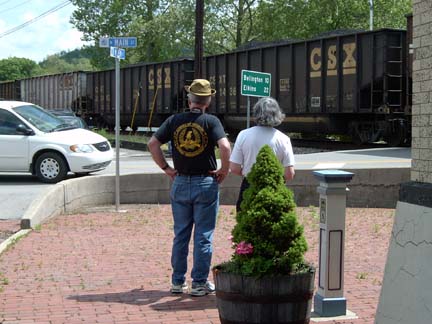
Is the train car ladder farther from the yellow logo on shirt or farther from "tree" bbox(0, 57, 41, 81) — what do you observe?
"tree" bbox(0, 57, 41, 81)

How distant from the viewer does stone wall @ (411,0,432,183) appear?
14.9ft

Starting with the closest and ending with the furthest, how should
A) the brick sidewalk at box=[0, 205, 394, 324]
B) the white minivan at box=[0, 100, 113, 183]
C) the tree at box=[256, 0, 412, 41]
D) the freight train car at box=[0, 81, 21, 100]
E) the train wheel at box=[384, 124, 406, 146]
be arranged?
the brick sidewalk at box=[0, 205, 394, 324] < the white minivan at box=[0, 100, 113, 183] < the train wheel at box=[384, 124, 406, 146] < the tree at box=[256, 0, 412, 41] < the freight train car at box=[0, 81, 21, 100]

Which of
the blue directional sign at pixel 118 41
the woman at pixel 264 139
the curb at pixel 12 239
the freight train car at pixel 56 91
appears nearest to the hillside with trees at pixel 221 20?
the freight train car at pixel 56 91


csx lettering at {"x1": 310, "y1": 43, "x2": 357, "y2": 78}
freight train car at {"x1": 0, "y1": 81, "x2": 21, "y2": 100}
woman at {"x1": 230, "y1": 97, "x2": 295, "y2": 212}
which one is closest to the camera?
woman at {"x1": 230, "y1": 97, "x2": 295, "y2": 212}

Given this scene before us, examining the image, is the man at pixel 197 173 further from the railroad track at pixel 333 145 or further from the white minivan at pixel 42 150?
the railroad track at pixel 333 145

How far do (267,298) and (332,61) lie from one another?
18295 mm

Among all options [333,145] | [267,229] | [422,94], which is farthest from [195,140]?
[333,145]

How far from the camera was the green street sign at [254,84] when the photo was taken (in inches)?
575

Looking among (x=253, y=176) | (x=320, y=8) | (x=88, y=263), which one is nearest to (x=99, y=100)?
(x=320, y=8)

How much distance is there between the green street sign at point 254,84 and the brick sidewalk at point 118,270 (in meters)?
4.46

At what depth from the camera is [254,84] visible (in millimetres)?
14820

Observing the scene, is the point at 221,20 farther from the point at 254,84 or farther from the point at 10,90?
the point at 254,84

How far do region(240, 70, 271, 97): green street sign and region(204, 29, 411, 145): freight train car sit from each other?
20.5ft

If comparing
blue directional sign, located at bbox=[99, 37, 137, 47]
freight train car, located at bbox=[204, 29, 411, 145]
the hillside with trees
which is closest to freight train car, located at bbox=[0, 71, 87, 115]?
the hillside with trees
